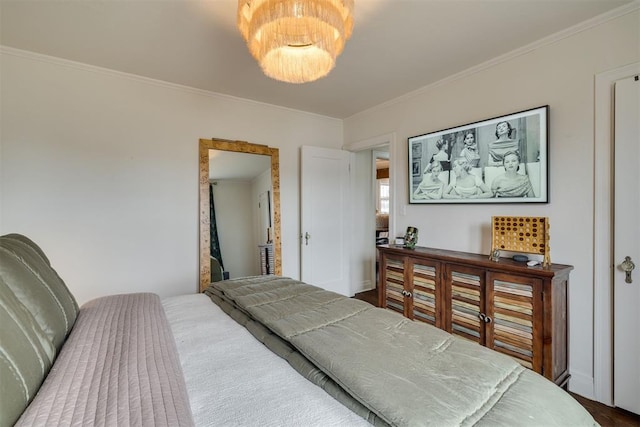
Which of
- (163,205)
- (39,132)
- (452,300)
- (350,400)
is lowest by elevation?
(452,300)

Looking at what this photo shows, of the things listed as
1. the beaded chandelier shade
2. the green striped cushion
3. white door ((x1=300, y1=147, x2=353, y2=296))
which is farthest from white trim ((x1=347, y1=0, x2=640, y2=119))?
the green striped cushion

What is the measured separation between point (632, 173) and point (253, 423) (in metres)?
2.42

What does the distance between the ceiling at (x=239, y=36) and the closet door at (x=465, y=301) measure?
174cm

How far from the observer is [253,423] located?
28.1 inches

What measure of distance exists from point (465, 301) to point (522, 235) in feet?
2.14

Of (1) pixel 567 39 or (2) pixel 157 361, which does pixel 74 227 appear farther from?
(1) pixel 567 39

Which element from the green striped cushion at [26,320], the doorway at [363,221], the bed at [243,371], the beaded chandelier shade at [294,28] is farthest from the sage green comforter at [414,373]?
the doorway at [363,221]

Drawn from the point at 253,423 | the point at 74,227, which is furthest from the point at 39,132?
the point at 253,423

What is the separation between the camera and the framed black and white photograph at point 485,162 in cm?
214

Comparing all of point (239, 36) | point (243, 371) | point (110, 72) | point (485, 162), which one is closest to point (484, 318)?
point (485, 162)

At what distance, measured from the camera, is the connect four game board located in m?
2.00

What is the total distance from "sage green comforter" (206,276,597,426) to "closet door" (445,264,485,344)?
1182 millimetres

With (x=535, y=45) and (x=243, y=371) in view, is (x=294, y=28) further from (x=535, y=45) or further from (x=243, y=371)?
(x=535, y=45)

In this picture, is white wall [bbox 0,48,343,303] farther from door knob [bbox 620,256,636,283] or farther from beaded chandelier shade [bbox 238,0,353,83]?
door knob [bbox 620,256,636,283]
